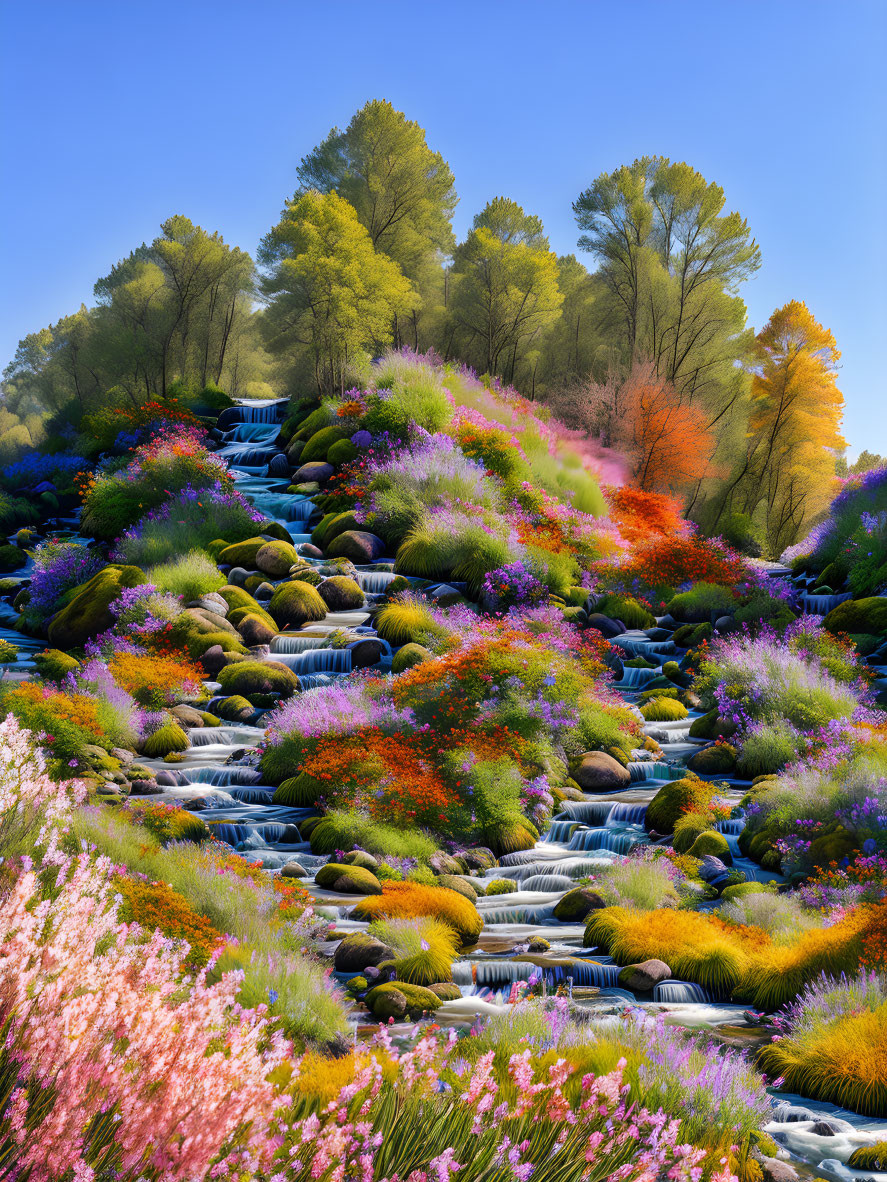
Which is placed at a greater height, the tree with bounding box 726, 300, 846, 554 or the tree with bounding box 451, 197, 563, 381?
the tree with bounding box 451, 197, 563, 381

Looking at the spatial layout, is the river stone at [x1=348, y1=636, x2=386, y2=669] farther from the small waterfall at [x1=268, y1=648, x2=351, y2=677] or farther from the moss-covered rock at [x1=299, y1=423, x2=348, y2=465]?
the moss-covered rock at [x1=299, y1=423, x2=348, y2=465]

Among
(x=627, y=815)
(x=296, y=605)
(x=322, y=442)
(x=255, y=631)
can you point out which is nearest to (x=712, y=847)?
(x=627, y=815)

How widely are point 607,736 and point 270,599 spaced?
21.7 feet

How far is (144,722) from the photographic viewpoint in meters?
10.9

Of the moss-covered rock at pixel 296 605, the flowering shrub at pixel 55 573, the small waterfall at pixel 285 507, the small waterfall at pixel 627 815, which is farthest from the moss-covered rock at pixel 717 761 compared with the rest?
the flowering shrub at pixel 55 573

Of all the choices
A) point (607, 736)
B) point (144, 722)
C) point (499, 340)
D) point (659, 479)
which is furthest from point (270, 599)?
point (499, 340)

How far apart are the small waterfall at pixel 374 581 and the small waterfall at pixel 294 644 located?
7.14 feet

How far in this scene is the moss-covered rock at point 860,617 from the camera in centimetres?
1496

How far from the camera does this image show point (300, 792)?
941 centimetres

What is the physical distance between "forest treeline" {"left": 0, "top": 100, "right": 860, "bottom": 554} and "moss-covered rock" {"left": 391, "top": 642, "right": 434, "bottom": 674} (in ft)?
57.7

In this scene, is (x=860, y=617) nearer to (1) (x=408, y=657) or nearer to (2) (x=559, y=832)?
(1) (x=408, y=657)

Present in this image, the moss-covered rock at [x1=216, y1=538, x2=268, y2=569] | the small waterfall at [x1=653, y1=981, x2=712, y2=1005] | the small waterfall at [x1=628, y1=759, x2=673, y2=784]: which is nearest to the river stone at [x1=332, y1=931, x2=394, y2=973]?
the small waterfall at [x1=653, y1=981, x2=712, y2=1005]

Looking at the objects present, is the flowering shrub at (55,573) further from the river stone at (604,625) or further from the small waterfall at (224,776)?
the river stone at (604,625)

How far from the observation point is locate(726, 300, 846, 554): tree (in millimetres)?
31344
